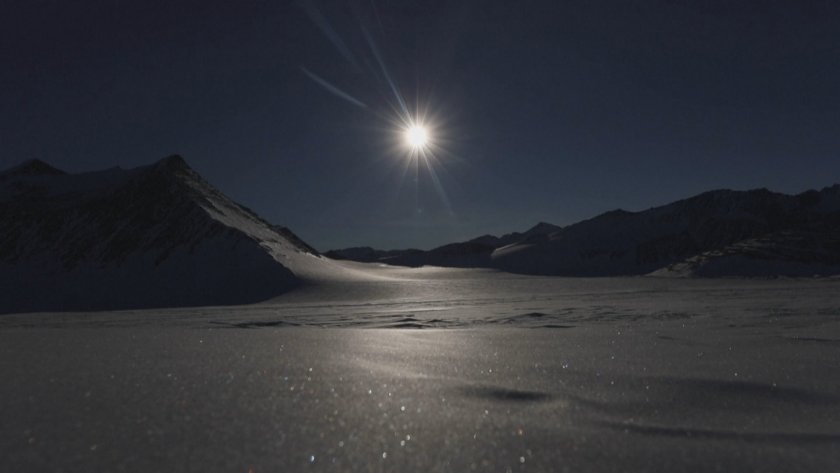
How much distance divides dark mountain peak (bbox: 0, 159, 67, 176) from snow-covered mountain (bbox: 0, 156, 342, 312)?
5.94m

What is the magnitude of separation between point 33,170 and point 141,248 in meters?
29.0

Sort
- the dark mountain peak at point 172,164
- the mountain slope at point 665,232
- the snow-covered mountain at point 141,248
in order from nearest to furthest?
the snow-covered mountain at point 141,248 < the dark mountain peak at point 172,164 < the mountain slope at point 665,232

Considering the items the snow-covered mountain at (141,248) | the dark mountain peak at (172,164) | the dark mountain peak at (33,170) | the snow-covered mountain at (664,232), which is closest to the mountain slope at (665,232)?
the snow-covered mountain at (664,232)

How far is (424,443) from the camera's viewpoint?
5.52 ft

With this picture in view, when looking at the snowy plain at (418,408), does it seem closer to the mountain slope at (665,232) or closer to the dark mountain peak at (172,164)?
the dark mountain peak at (172,164)

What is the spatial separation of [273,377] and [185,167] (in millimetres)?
47005

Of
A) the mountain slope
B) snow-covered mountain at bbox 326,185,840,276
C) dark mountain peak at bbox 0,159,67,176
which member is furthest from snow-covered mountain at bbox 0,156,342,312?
the mountain slope

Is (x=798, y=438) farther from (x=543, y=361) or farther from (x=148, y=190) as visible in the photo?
(x=148, y=190)

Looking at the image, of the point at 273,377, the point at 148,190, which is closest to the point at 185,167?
the point at 148,190

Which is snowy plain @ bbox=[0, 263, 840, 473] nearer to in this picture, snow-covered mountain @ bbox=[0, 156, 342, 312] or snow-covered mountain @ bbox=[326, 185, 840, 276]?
snow-covered mountain @ bbox=[0, 156, 342, 312]

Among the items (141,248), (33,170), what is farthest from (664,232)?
(33,170)

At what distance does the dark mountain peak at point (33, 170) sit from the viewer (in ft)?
164

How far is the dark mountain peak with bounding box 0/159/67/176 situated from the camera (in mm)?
50125

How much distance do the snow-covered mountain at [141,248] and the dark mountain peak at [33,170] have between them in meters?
5.94
